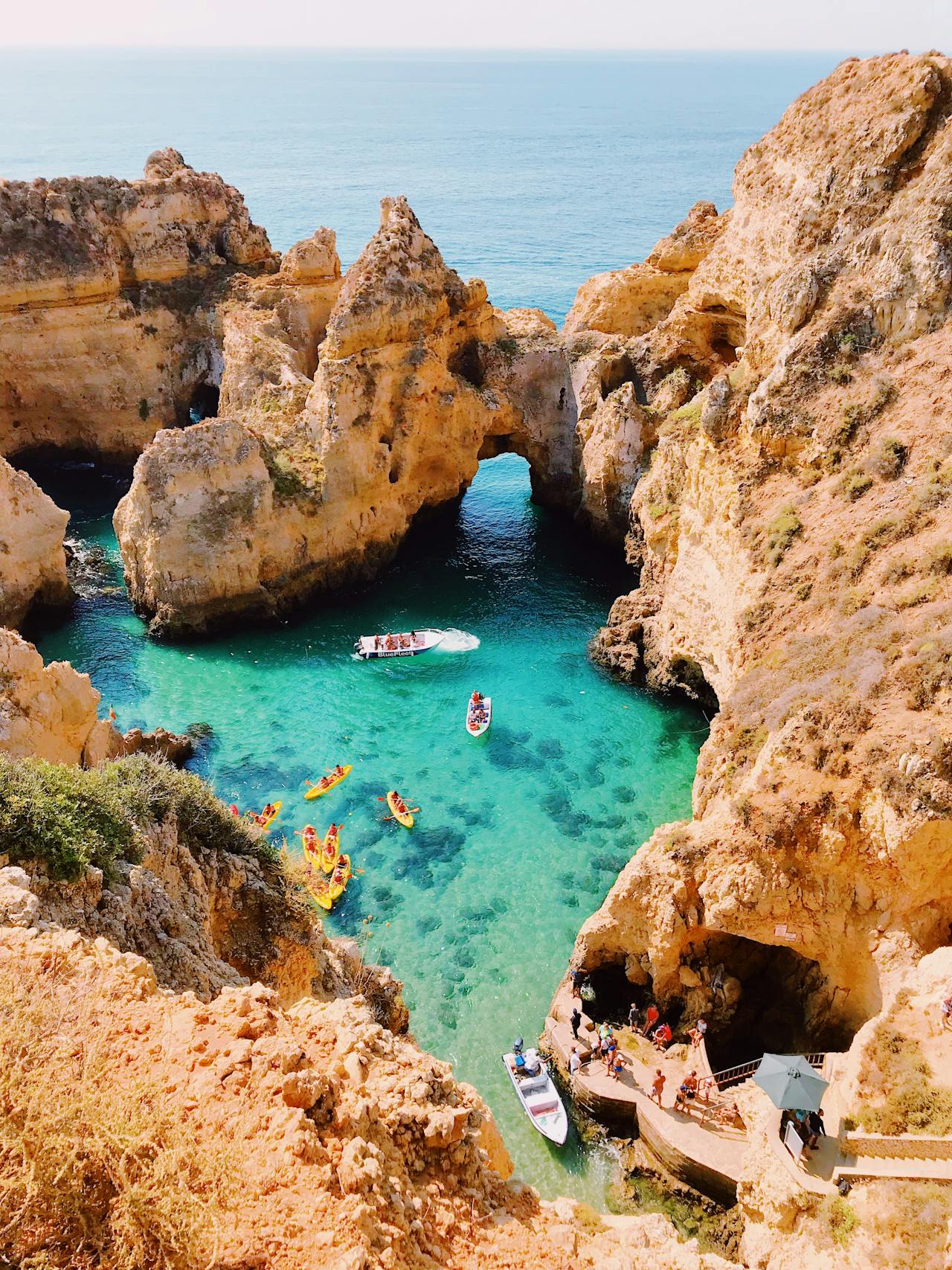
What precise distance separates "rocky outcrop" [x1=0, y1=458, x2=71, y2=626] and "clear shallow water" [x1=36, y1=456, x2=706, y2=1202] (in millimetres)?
1632

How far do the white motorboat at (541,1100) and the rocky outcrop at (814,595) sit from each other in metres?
2.68

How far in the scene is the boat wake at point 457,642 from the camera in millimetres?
32688

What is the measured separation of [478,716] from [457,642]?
5128 millimetres

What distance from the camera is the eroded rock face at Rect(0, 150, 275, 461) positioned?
3984 centimetres

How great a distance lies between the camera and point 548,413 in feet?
128

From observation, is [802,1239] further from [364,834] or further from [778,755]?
[364,834]

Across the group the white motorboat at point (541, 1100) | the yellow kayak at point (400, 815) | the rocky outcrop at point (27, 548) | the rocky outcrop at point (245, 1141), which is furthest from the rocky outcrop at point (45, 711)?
the rocky outcrop at point (27, 548)

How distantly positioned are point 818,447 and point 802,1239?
679 inches

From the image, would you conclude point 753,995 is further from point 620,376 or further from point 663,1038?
point 620,376

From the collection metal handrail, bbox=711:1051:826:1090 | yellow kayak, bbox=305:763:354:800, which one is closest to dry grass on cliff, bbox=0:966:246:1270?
metal handrail, bbox=711:1051:826:1090

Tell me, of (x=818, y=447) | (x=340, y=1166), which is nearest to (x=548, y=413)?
(x=818, y=447)

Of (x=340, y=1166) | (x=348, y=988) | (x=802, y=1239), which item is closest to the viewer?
(x=340, y=1166)

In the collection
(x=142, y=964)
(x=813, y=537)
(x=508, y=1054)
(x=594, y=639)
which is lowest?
(x=508, y=1054)

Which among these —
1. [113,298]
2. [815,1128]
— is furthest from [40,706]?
[113,298]
